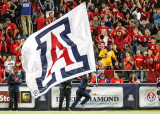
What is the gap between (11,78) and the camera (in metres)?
20.4

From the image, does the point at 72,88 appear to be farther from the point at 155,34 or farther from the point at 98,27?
the point at 155,34

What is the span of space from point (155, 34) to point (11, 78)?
30.2ft

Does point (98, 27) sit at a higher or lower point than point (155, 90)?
higher

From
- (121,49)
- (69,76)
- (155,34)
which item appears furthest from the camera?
(155,34)

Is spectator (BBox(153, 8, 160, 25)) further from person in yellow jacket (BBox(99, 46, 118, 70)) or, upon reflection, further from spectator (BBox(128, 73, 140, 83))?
spectator (BBox(128, 73, 140, 83))

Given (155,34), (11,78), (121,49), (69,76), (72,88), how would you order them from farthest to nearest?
(155,34), (121,49), (72,88), (11,78), (69,76)

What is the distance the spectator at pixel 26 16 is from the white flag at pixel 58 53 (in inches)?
532

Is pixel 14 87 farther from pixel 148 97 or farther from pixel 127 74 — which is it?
pixel 148 97

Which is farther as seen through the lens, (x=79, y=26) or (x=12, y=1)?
(x=12, y=1)

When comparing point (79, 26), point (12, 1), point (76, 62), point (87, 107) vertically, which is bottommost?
point (87, 107)

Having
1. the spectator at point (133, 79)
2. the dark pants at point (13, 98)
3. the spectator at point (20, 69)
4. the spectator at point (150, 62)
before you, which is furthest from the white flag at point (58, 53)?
the spectator at point (150, 62)

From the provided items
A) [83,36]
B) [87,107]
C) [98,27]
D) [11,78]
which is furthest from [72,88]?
[83,36]

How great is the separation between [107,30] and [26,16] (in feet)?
14.1

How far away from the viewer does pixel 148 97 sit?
22.2m
